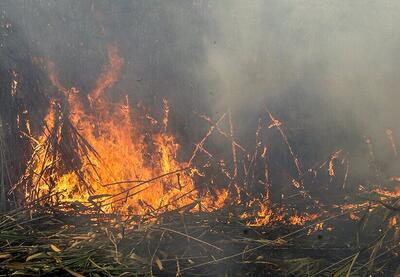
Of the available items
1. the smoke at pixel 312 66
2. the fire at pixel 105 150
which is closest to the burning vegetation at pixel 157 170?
the fire at pixel 105 150

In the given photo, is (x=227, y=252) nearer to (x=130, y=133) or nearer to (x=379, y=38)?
(x=130, y=133)

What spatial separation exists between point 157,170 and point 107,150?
1.82ft

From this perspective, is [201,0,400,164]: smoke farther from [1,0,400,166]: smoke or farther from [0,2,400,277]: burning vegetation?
[0,2,400,277]: burning vegetation

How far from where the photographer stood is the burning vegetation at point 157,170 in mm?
3260

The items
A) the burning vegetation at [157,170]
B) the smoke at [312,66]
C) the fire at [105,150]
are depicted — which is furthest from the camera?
the fire at [105,150]

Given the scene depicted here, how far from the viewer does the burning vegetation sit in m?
3.26

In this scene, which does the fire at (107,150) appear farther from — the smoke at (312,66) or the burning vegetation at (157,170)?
the smoke at (312,66)

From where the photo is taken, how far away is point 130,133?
3.93 meters

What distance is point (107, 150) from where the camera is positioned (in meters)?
3.95

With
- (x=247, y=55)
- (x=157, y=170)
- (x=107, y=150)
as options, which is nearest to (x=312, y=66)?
(x=247, y=55)

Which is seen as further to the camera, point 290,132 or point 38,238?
point 290,132

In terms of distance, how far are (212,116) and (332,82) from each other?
120 cm

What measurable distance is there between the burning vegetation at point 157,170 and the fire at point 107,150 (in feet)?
0.03

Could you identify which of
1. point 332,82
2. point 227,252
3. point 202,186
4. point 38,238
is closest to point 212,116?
point 202,186
